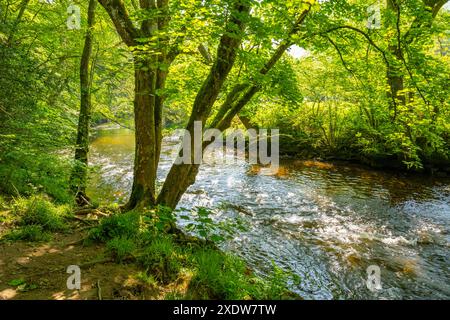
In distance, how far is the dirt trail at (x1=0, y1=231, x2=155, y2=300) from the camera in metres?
3.25

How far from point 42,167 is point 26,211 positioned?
71.9 inches

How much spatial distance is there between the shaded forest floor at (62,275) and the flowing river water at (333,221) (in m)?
2.93

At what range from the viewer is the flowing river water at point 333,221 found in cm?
565

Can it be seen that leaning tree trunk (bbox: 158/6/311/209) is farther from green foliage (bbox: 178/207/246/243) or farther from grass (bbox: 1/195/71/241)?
grass (bbox: 1/195/71/241)

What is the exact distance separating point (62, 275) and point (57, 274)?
2.4 inches

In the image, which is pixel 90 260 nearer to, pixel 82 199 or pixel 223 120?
pixel 223 120

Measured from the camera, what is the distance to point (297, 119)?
1711 centimetres

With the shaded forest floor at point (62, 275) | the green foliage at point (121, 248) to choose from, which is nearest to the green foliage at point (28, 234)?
the shaded forest floor at point (62, 275)

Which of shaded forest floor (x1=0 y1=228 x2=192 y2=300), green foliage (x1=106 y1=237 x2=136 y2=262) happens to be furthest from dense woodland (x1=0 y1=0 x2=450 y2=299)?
shaded forest floor (x1=0 y1=228 x2=192 y2=300)

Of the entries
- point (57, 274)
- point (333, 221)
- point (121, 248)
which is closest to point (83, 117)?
point (121, 248)

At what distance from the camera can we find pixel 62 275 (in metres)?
3.62

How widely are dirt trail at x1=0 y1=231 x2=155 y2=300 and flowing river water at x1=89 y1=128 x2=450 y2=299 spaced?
9.82 feet
